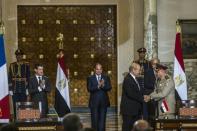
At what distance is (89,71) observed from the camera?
68.8 feet

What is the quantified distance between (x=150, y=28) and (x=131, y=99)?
20.0 feet

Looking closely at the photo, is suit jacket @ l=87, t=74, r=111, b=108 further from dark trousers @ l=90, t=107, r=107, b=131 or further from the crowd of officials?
dark trousers @ l=90, t=107, r=107, b=131

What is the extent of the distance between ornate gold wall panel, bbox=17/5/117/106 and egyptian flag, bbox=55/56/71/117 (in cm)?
491

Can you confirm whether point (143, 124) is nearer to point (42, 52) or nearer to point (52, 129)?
point (52, 129)

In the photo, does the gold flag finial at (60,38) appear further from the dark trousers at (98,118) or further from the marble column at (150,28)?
the dark trousers at (98,118)

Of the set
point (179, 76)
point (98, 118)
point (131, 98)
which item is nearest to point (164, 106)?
point (131, 98)

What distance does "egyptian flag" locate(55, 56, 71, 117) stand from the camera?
15.6m

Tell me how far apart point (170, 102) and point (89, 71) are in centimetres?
770

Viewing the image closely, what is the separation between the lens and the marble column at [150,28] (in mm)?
19344

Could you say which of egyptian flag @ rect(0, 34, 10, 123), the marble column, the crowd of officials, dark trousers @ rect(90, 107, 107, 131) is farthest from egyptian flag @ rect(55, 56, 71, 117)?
the marble column

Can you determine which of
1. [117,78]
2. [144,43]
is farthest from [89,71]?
[144,43]

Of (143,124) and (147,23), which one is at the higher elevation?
(147,23)

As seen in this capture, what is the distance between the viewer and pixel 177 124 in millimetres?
→ 12555

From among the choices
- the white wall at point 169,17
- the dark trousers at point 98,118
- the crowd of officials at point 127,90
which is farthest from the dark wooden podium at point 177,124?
the white wall at point 169,17
